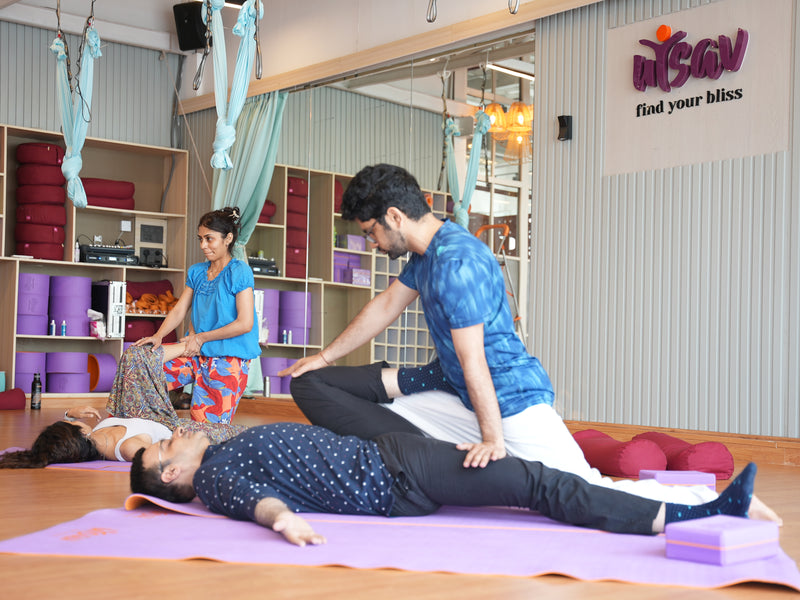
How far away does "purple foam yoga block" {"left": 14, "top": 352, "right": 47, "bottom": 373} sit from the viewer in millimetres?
7805

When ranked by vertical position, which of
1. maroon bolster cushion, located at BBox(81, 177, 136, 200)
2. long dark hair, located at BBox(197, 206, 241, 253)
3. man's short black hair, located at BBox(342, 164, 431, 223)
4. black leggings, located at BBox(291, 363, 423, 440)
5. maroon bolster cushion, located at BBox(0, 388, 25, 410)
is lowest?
maroon bolster cushion, located at BBox(0, 388, 25, 410)

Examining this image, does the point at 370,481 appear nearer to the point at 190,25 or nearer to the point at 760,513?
the point at 760,513

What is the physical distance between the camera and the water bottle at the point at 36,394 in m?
7.48

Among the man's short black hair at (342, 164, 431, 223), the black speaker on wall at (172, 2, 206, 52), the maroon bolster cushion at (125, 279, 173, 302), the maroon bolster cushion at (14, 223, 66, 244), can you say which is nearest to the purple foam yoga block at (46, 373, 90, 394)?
the maroon bolster cushion at (125, 279, 173, 302)

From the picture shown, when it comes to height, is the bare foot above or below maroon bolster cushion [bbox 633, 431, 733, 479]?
above

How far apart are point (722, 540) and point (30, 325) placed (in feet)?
22.8

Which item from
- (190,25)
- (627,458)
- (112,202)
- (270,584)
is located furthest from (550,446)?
(190,25)

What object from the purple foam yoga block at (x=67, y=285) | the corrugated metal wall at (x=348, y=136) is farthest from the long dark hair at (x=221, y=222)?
the purple foam yoga block at (x=67, y=285)

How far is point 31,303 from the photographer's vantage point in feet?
25.7

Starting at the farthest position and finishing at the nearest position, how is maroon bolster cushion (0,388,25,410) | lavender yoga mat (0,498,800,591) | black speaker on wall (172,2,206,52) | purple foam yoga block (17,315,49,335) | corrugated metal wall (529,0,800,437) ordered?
black speaker on wall (172,2,206,52) < purple foam yoga block (17,315,49,335) < maroon bolster cushion (0,388,25,410) < corrugated metal wall (529,0,800,437) < lavender yoga mat (0,498,800,591)

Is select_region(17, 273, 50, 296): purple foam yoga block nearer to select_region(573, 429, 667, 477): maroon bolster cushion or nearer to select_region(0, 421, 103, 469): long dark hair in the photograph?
select_region(0, 421, 103, 469): long dark hair

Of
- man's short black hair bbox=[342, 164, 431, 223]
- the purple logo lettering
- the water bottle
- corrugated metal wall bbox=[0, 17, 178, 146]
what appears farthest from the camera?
corrugated metal wall bbox=[0, 17, 178, 146]

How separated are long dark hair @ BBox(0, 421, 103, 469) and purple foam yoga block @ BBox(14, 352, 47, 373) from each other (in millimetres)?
3970

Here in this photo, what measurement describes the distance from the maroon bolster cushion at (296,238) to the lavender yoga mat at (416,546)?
5482 millimetres
